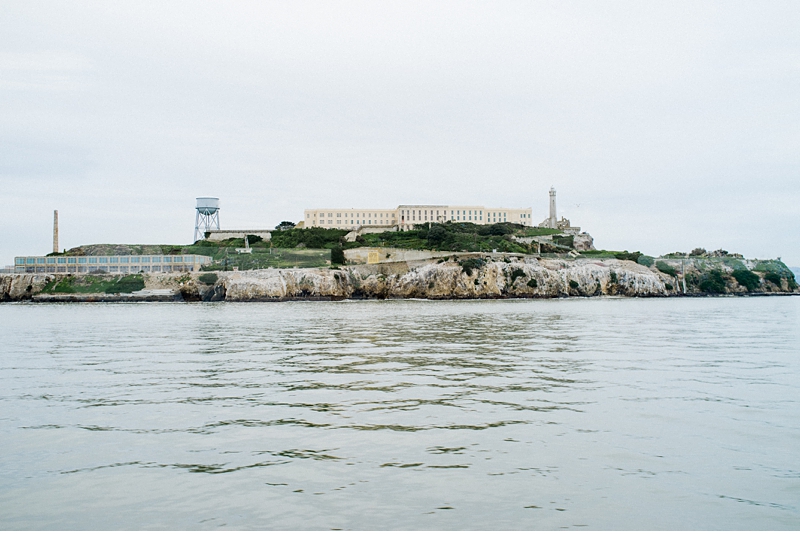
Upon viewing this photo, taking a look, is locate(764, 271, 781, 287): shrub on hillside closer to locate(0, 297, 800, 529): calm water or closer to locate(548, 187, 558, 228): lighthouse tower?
locate(548, 187, 558, 228): lighthouse tower

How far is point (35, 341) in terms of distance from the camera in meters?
28.4

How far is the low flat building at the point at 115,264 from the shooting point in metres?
107

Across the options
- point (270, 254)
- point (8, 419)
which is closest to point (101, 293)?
point (270, 254)

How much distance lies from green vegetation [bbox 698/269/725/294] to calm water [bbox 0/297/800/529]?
10756cm

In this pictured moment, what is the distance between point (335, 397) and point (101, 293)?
306 feet

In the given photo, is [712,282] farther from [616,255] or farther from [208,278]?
[208,278]

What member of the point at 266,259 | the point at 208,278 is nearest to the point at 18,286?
the point at 208,278

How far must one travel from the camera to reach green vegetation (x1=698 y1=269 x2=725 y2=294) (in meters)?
116

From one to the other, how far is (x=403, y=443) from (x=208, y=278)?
91.0 metres

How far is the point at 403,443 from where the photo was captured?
31.9 feet

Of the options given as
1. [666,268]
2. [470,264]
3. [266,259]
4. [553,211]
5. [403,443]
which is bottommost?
[403,443]

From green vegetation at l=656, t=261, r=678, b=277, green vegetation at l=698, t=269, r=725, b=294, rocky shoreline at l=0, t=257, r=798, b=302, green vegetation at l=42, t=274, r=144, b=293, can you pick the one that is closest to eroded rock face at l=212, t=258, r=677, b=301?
rocky shoreline at l=0, t=257, r=798, b=302

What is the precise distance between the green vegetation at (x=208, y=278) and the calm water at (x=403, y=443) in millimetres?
75352

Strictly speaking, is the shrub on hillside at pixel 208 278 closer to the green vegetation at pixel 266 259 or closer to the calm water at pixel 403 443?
the green vegetation at pixel 266 259
